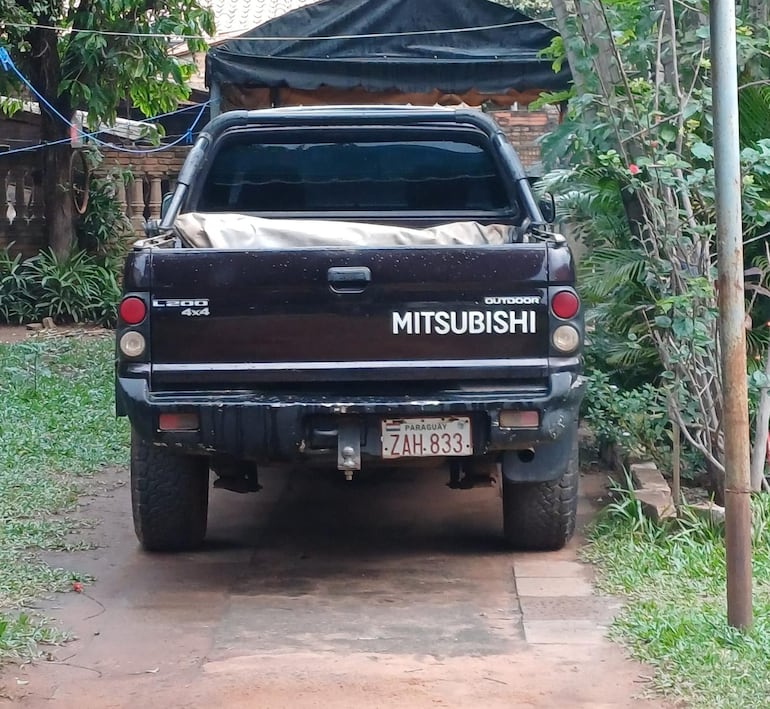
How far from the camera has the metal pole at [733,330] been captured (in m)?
4.04

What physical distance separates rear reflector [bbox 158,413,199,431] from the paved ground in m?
0.72

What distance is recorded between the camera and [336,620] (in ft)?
14.9

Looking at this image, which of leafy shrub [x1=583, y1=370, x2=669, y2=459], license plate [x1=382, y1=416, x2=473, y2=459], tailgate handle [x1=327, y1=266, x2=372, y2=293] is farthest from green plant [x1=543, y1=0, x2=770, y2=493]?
tailgate handle [x1=327, y1=266, x2=372, y2=293]

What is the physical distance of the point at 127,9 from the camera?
11461 mm

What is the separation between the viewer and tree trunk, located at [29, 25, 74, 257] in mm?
12594

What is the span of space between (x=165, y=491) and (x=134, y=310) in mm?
958

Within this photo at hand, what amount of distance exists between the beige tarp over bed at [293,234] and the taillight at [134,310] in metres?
1.00

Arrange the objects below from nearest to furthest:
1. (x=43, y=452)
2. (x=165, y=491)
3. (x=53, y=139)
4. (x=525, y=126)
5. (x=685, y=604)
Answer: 1. (x=685, y=604)
2. (x=165, y=491)
3. (x=43, y=452)
4. (x=53, y=139)
5. (x=525, y=126)

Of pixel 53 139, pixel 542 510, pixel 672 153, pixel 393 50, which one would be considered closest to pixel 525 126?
pixel 393 50

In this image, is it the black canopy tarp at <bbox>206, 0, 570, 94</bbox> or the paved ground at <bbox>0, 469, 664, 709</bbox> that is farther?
the black canopy tarp at <bbox>206, 0, 570, 94</bbox>

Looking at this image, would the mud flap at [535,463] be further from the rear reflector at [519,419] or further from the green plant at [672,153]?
Result: the green plant at [672,153]

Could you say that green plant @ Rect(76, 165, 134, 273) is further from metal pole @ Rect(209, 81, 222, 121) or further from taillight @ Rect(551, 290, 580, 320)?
taillight @ Rect(551, 290, 580, 320)

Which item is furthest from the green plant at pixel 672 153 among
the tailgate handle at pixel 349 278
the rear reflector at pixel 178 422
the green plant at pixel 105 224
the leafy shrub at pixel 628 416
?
the green plant at pixel 105 224

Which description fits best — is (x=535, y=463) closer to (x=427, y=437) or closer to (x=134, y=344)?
(x=427, y=437)
